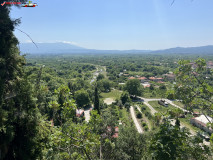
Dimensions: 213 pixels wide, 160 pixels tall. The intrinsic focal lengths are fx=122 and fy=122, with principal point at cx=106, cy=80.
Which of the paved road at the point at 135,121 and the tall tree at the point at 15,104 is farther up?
the tall tree at the point at 15,104

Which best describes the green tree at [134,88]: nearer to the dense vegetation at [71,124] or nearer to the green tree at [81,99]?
the green tree at [81,99]

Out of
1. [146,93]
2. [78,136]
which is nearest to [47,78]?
[146,93]

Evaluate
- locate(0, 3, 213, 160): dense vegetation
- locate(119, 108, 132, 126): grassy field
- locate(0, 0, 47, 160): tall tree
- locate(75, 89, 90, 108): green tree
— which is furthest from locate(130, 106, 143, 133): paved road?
locate(0, 0, 47, 160): tall tree

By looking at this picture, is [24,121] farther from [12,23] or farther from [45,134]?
[12,23]

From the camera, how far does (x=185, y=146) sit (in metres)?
2.81

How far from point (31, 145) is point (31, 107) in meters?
2.00

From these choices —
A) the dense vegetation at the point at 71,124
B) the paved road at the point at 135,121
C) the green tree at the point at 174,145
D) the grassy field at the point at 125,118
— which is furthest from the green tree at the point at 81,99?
the green tree at the point at 174,145

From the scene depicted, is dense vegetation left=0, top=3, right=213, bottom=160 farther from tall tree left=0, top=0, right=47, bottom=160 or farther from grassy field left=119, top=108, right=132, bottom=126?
grassy field left=119, top=108, right=132, bottom=126

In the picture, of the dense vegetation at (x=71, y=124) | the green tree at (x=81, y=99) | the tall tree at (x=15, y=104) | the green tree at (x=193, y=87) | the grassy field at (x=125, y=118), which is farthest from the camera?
the green tree at (x=81, y=99)

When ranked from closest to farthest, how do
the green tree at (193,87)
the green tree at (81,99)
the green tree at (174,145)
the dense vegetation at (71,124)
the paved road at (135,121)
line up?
the green tree at (174,145) → the dense vegetation at (71,124) → the green tree at (193,87) → the paved road at (135,121) → the green tree at (81,99)

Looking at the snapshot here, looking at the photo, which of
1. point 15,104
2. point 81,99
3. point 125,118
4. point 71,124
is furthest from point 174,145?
point 81,99

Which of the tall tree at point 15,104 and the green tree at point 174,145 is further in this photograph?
the tall tree at point 15,104

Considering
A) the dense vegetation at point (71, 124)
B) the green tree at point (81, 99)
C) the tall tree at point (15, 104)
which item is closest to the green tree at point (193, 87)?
the dense vegetation at point (71, 124)

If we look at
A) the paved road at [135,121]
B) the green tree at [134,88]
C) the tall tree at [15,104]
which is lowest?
the paved road at [135,121]
